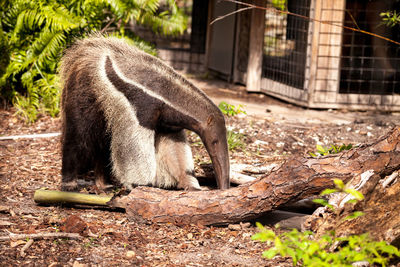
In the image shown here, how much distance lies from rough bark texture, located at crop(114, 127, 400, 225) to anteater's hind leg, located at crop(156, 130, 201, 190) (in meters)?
0.83

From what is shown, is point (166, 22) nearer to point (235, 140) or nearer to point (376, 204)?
point (235, 140)

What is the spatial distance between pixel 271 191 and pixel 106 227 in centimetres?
138

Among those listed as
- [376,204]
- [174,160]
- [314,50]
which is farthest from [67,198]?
[314,50]

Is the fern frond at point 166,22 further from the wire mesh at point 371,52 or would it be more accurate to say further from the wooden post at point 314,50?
the wire mesh at point 371,52

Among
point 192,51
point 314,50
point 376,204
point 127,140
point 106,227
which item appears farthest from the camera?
point 192,51

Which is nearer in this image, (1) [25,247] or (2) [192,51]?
(1) [25,247]

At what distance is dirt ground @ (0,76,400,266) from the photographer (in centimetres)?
356

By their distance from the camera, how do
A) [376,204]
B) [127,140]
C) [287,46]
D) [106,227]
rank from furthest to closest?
[287,46] < [127,140] < [106,227] < [376,204]

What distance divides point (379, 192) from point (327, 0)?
567 cm

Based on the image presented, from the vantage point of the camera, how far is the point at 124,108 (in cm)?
466

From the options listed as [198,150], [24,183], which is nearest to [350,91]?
[198,150]

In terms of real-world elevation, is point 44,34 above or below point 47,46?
above

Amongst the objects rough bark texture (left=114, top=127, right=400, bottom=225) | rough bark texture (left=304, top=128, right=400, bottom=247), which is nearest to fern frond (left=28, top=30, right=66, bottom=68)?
rough bark texture (left=114, top=127, right=400, bottom=225)

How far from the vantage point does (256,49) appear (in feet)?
33.5
